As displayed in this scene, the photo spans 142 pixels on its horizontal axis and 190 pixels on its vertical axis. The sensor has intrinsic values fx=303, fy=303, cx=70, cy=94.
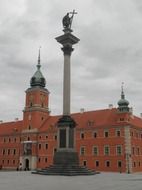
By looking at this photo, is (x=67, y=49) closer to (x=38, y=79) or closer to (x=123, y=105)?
(x=123, y=105)

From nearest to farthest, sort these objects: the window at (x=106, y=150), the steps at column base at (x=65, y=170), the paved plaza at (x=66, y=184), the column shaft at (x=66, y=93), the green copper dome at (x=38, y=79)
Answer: the paved plaza at (x=66, y=184)
the steps at column base at (x=65, y=170)
the column shaft at (x=66, y=93)
the window at (x=106, y=150)
the green copper dome at (x=38, y=79)

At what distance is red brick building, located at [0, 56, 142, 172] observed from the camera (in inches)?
2291

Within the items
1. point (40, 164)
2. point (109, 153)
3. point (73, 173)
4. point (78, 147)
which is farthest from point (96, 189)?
point (40, 164)

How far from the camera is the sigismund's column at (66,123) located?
36525mm

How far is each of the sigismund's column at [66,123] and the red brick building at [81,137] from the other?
21.8 metres

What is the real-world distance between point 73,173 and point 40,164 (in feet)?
129

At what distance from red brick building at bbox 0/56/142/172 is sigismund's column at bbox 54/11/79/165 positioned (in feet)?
71.6

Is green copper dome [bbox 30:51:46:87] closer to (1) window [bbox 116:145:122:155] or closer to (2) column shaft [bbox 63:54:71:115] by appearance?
(1) window [bbox 116:145:122:155]

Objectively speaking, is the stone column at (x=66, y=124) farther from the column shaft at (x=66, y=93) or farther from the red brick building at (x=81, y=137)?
the red brick building at (x=81, y=137)

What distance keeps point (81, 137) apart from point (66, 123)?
89.1 feet

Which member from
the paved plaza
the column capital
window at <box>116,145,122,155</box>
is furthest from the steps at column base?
window at <box>116,145,122,155</box>

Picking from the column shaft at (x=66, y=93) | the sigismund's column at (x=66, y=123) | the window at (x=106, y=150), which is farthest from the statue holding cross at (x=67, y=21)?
the window at (x=106, y=150)

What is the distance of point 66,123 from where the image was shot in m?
38.2

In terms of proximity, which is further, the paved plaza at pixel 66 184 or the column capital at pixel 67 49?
the column capital at pixel 67 49
